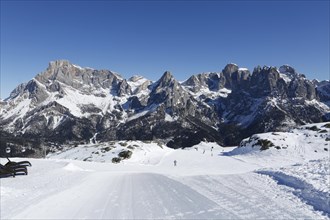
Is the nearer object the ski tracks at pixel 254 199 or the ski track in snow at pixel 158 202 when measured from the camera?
the ski tracks at pixel 254 199

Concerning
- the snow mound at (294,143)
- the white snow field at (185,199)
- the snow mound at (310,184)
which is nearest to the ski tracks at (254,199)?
the white snow field at (185,199)

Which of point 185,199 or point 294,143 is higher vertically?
point 294,143

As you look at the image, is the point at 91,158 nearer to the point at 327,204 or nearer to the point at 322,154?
the point at 322,154

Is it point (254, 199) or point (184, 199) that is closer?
point (254, 199)

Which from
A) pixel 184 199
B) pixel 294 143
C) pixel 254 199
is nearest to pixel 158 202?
pixel 184 199

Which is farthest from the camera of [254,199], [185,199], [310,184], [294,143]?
[294,143]

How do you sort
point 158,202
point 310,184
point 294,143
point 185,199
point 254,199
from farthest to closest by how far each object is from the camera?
point 294,143, point 310,184, point 185,199, point 158,202, point 254,199

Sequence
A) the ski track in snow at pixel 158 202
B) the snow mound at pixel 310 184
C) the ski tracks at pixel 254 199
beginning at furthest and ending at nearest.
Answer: the snow mound at pixel 310 184 → the ski track in snow at pixel 158 202 → the ski tracks at pixel 254 199

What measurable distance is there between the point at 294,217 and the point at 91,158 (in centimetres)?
7678

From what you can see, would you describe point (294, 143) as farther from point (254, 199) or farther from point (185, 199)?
point (185, 199)

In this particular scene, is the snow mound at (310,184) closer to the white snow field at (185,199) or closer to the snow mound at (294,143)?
the white snow field at (185,199)

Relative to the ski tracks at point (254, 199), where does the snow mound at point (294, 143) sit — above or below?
above

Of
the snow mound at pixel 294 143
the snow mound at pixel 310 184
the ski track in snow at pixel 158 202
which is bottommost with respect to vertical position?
the ski track in snow at pixel 158 202

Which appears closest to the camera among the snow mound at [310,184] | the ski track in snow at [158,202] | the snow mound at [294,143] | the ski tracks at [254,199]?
the ski tracks at [254,199]
